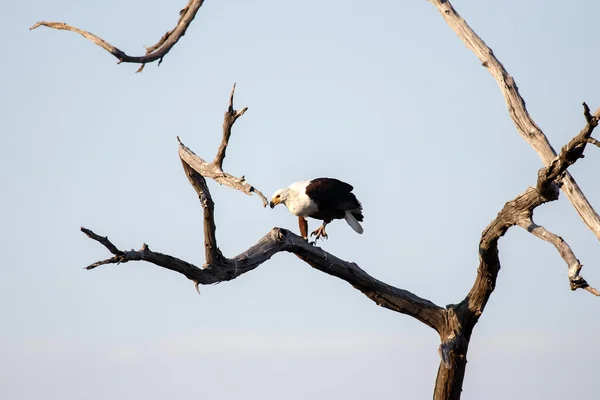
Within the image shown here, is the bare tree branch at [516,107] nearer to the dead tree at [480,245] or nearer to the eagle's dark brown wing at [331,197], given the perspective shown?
the dead tree at [480,245]

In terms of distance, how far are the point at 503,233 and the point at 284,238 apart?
160 centimetres

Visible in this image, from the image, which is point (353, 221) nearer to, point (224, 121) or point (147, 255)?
point (224, 121)

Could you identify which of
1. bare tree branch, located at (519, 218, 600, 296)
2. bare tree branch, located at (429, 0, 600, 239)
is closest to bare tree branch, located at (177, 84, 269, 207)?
bare tree branch, located at (519, 218, 600, 296)

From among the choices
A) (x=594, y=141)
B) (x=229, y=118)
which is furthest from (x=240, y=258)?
(x=594, y=141)

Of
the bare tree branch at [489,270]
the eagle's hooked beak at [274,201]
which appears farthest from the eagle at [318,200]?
the bare tree branch at [489,270]

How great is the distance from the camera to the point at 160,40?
5.89 meters

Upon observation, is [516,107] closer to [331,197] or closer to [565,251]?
[565,251]

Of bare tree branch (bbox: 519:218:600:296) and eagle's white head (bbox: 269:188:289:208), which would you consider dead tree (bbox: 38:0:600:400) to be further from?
eagle's white head (bbox: 269:188:289:208)

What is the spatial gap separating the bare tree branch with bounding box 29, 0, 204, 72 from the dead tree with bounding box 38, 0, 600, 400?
0.01m

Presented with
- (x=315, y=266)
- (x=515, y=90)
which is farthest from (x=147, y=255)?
(x=515, y=90)

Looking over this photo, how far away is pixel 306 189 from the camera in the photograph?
8.41 metres

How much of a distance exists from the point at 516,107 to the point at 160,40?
284cm

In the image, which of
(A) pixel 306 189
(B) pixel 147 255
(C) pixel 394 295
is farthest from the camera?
(A) pixel 306 189

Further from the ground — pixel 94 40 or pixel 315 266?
pixel 94 40
